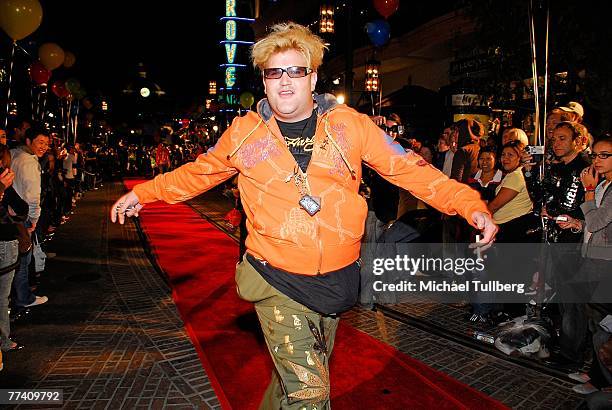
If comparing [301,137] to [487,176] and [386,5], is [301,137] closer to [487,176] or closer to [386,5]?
[487,176]

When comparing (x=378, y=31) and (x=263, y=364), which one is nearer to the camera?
(x=263, y=364)

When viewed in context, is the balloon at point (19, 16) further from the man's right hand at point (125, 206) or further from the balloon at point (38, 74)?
the man's right hand at point (125, 206)

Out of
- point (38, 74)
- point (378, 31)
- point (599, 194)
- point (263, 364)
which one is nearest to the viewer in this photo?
point (599, 194)

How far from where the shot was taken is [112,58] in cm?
4559

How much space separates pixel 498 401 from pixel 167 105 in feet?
243

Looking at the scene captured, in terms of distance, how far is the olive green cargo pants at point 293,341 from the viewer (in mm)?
2428

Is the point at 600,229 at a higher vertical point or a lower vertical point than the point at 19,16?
lower

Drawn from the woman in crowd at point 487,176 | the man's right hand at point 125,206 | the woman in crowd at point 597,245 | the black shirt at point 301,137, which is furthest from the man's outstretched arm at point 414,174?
the woman in crowd at point 487,176

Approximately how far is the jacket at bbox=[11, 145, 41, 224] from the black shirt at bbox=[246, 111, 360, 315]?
15.5ft

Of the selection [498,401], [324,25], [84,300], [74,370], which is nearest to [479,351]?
[498,401]

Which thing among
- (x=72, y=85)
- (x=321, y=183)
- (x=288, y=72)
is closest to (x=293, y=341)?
(x=321, y=183)

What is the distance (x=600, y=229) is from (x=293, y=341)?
3.10 m

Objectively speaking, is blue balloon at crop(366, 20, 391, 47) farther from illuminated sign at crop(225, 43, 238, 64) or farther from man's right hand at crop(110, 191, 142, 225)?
illuminated sign at crop(225, 43, 238, 64)

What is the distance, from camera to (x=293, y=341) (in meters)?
2.50
